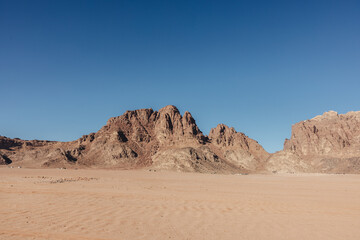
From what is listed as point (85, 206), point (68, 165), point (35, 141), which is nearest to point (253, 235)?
point (85, 206)

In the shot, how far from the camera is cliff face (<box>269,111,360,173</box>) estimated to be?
108375 mm

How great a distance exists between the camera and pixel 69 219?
9.90m

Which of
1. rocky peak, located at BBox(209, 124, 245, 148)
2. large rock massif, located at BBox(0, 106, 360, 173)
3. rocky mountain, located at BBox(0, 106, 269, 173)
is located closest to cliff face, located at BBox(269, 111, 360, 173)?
large rock massif, located at BBox(0, 106, 360, 173)

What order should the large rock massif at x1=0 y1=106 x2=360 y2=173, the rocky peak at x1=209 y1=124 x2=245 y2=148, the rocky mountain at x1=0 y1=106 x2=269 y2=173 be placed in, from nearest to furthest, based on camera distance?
the rocky mountain at x1=0 y1=106 x2=269 y2=173 → the large rock massif at x1=0 y1=106 x2=360 y2=173 → the rocky peak at x1=209 y1=124 x2=245 y2=148

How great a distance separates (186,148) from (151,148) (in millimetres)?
23087

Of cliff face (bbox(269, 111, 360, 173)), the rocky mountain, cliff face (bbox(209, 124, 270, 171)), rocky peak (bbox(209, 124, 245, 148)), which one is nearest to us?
the rocky mountain

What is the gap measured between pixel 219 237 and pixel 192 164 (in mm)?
87509

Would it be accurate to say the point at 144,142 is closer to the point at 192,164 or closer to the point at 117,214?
the point at 192,164

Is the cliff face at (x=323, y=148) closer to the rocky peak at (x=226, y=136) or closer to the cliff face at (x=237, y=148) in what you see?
the cliff face at (x=237, y=148)

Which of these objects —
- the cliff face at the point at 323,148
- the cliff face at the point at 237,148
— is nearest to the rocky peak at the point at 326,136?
the cliff face at the point at 323,148

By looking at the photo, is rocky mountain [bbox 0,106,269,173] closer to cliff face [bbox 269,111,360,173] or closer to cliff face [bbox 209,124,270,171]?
cliff face [bbox 209,124,270,171]

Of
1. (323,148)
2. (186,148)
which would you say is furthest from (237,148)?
(323,148)

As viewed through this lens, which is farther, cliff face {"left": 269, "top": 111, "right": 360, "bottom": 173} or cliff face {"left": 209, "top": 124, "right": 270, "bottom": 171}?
cliff face {"left": 209, "top": 124, "right": 270, "bottom": 171}

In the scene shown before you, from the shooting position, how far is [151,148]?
12112 centimetres
